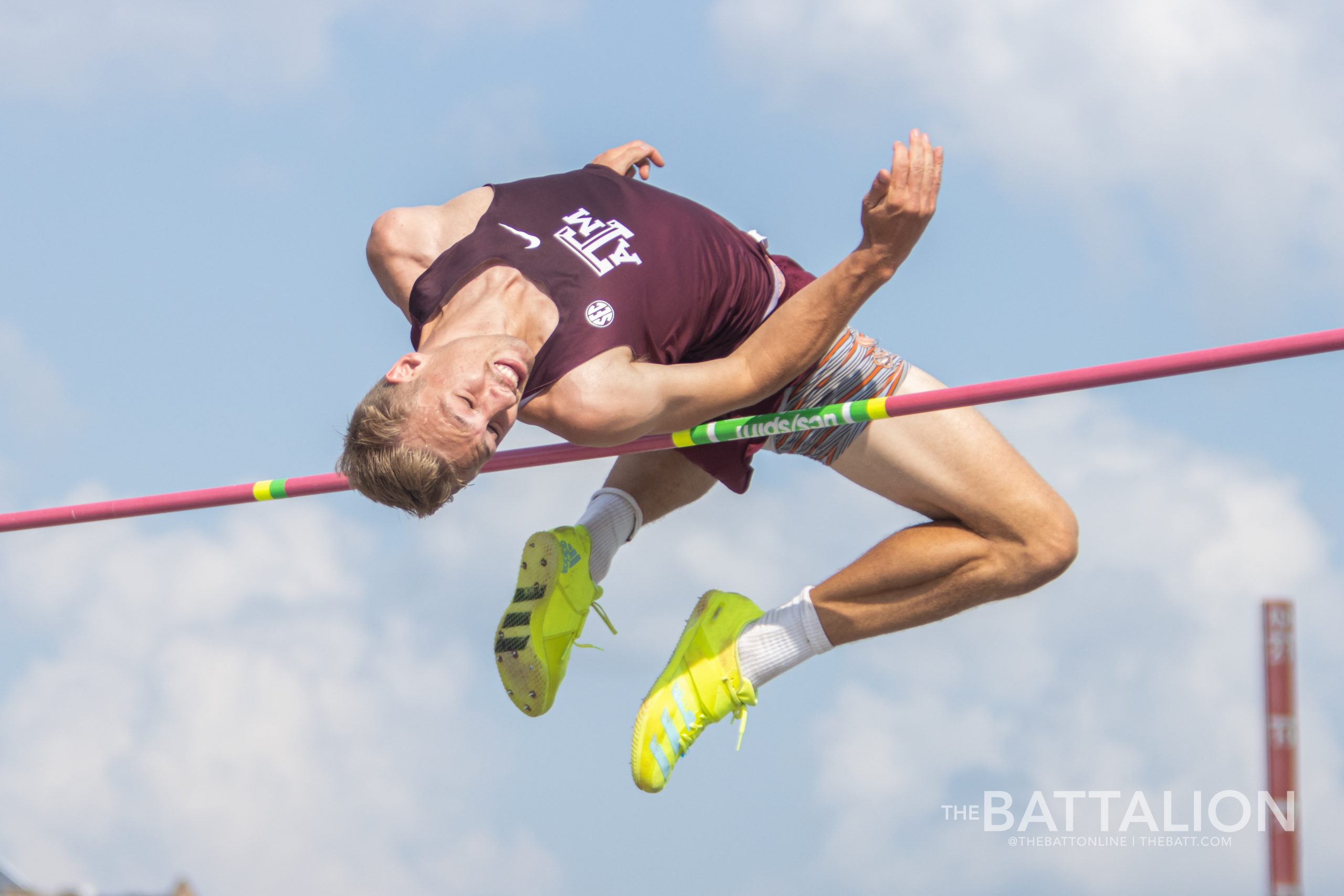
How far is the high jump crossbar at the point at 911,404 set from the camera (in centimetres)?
509

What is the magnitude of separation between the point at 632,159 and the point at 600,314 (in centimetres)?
144

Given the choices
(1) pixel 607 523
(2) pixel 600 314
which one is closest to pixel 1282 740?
(1) pixel 607 523

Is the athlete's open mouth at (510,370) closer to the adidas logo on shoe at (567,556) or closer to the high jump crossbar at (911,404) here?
the high jump crossbar at (911,404)

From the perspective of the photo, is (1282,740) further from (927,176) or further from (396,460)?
(396,460)

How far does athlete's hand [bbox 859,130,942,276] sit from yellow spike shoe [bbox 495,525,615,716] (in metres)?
1.91

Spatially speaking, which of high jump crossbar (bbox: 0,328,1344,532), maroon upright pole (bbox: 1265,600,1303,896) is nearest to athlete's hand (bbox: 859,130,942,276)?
high jump crossbar (bbox: 0,328,1344,532)

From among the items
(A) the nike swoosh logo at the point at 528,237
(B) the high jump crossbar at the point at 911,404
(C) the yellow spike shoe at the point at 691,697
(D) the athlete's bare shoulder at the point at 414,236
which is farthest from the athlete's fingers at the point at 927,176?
(C) the yellow spike shoe at the point at 691,697

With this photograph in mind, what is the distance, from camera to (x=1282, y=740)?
8.87m

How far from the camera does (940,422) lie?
228 inches

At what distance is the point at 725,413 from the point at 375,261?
52.7 inches

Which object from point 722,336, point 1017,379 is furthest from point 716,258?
point 1017,379

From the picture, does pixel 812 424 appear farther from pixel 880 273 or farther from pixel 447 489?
pixel 447 489

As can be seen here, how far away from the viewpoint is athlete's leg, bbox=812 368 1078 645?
18.8ft

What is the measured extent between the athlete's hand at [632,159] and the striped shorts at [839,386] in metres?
1.12
